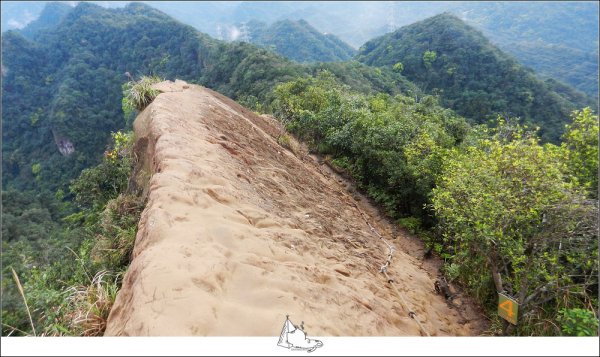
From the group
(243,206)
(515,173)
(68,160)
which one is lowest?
(68,160)

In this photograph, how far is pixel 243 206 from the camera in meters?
4.54

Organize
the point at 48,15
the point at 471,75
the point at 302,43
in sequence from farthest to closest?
1. the point at 48,15
2. the point at 302,43
3. the point at 471,75

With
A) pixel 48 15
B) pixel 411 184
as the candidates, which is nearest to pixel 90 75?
pixel 48 15

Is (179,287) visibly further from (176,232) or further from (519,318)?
(519,318)

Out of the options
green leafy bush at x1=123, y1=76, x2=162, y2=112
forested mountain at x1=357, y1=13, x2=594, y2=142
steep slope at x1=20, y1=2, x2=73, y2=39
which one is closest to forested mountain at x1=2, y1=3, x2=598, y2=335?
green leafy bush at x1=123, y1=76, x2=162, y2=112

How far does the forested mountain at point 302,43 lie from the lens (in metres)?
85.1

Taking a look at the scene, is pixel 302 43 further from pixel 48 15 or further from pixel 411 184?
pixel 411 184

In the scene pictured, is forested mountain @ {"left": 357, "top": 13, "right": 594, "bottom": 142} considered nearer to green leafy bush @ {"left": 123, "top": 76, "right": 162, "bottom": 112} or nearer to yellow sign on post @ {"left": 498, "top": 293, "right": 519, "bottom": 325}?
green leafy bush @ {"left": 123, "top": 76, "right": 162, "bottom": 112}

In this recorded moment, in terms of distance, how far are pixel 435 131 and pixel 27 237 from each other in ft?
84.2

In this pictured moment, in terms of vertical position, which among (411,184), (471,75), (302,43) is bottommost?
(411,184)

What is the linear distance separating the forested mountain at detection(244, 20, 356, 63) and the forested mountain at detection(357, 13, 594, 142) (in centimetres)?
2244

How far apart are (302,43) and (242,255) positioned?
89430 mm

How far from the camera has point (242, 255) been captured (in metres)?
3.57

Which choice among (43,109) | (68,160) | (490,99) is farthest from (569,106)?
(43,109)
